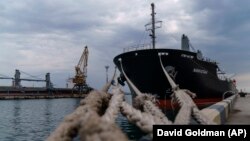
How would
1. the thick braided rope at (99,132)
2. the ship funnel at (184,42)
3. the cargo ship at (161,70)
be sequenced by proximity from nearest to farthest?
the thick braided rope at (99,132) → the cargo ship at (161,70) → the ship funnel at (184,42)

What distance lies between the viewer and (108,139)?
2.42 metres

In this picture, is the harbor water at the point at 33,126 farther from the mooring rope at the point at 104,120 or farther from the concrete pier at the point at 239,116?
the mooring rope at the point at 104,120

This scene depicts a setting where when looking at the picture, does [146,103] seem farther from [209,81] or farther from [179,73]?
[209,81]

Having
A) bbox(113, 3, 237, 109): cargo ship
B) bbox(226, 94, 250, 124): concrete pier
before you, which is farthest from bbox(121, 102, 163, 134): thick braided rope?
bbox(113, 3, 237, 109): cargo ship

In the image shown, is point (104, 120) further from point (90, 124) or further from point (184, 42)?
point (184, 42)

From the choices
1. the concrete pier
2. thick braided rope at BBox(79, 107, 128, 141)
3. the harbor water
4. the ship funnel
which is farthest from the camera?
the ship funnel

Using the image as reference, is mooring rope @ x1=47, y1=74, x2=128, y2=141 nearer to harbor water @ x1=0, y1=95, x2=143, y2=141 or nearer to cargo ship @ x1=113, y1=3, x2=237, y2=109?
harbor water @ x1=0, y1=95, x2=143, y2=141

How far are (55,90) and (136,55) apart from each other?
96.7 m

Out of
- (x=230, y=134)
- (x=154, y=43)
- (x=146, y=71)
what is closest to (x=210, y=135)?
(x=230, y=134)

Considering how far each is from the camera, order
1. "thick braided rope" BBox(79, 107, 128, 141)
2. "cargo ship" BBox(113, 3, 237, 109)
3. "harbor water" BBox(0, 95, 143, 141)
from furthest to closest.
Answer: "cargo ship" BBox(113, 3, 237, 109)
"harbor water" BBox(0, 95, 143, 141)
"thick braided rope" BBox(79, 107, 128, 141)

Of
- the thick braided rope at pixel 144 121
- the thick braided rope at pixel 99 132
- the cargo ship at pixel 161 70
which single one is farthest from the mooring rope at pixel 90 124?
the cargo ship at pixel 161 70

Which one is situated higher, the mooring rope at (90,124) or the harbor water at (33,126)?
the mooring rope at (90,124)

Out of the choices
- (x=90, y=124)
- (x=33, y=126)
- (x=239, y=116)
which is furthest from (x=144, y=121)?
(x=33, y=126)

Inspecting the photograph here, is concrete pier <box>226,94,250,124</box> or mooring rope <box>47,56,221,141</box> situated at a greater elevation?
mooring rope <box>47,56,221,141</box>
